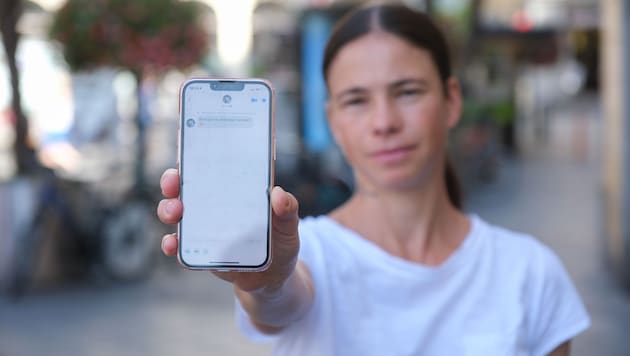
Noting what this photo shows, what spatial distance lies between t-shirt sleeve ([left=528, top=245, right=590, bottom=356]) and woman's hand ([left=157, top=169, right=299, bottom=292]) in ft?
2.15

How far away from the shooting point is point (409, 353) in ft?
5.74

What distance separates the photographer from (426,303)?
1.80 meters

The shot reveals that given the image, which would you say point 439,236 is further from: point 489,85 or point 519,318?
point 489,85

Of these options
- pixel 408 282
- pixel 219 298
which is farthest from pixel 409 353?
pixel 219 298

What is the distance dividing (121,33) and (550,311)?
621cm

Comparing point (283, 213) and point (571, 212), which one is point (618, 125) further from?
point (283, 213)

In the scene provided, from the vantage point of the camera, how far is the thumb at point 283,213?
1.29 meters

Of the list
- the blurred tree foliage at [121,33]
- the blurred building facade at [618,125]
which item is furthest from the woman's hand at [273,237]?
the blurred tree foliage at [121,33]

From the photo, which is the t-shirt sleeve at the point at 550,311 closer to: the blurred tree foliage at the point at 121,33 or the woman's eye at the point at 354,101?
the woman's eye at the point at 354,101

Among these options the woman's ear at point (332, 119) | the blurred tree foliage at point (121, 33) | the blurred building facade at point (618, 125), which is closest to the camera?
the woman's ear at point (332, 119)

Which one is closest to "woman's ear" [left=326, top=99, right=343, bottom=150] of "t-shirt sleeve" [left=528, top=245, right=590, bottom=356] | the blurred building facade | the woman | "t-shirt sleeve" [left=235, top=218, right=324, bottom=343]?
the woman

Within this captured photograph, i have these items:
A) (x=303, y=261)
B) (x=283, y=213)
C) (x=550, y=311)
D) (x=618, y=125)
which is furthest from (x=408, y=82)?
(x=618, y=125)

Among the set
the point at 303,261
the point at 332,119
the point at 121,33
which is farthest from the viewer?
the point at 121,33

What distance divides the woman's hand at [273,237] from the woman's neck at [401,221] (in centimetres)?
47
